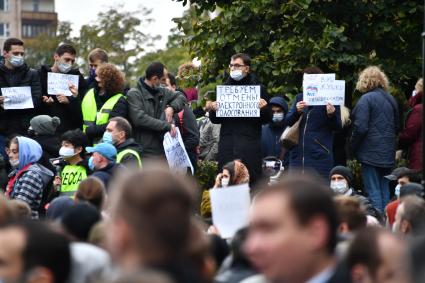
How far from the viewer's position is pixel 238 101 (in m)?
15.2

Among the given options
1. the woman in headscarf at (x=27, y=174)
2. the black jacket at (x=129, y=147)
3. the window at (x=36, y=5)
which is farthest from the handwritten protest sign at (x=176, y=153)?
the window at (x=36, y=5)

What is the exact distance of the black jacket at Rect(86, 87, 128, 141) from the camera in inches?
577

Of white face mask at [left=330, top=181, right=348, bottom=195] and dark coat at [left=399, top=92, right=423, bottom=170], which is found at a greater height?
dark coat at [left=399, top=92, right=423, bottom=170]

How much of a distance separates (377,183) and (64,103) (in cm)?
402

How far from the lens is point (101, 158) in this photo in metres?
12.5

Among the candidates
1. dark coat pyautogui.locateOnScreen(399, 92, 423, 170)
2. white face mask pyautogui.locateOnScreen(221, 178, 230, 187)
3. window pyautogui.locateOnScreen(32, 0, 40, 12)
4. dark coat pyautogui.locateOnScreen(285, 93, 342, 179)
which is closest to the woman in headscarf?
white face mask pyautogui.locateOnScreen(221, 178, 230, 187)

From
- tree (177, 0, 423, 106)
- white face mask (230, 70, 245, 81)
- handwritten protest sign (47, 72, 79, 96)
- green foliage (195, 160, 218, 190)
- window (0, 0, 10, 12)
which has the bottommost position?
green foliage (195, 160, 218, 190)

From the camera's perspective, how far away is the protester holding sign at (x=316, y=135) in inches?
605

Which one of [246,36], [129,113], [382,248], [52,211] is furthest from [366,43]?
[382,248]

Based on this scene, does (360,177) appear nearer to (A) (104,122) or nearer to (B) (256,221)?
(A) (104,122)

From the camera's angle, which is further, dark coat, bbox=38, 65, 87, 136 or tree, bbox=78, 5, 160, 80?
tree, bbox=78, 5, 160, 80

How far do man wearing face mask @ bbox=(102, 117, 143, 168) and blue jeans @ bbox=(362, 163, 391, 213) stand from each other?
337cm

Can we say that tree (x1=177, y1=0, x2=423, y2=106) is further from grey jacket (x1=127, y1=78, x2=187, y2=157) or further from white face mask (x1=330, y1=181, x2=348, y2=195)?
white face mask (x1=330, y1=181, x2=348, y2=195)

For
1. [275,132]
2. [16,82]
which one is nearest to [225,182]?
[16,82]
